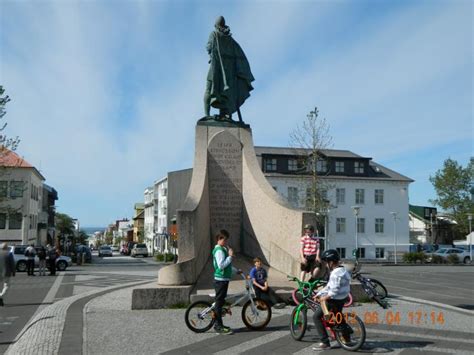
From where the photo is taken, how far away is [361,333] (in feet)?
21.0

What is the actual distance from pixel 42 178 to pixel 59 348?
55.2 meters

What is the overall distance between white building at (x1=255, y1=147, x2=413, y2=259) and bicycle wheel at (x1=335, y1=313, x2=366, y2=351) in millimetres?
40660

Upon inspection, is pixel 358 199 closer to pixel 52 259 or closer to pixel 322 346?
pixel 52 259

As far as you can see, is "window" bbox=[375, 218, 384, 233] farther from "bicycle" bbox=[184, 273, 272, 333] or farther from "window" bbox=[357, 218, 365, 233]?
"bicycle" bbox=[184, 273, 272, 333]

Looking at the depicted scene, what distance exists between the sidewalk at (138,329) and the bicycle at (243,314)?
150 millimetres

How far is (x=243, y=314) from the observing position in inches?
305

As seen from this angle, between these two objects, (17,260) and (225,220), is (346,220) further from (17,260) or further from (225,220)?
(225,220)

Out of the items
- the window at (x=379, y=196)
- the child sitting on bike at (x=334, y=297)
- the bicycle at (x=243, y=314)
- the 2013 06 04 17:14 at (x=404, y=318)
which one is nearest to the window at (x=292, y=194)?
the window at (x=379, y=196)

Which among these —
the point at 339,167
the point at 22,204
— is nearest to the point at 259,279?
the point at 339,167

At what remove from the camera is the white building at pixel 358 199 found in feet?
158

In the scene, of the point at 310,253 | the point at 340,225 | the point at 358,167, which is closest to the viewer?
the point at 310,253

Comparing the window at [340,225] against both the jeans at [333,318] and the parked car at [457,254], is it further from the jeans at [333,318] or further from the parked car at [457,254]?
the jeans at [333,318]

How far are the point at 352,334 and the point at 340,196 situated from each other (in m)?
43.4

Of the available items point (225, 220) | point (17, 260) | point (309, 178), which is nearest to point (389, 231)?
point (309, 178)
